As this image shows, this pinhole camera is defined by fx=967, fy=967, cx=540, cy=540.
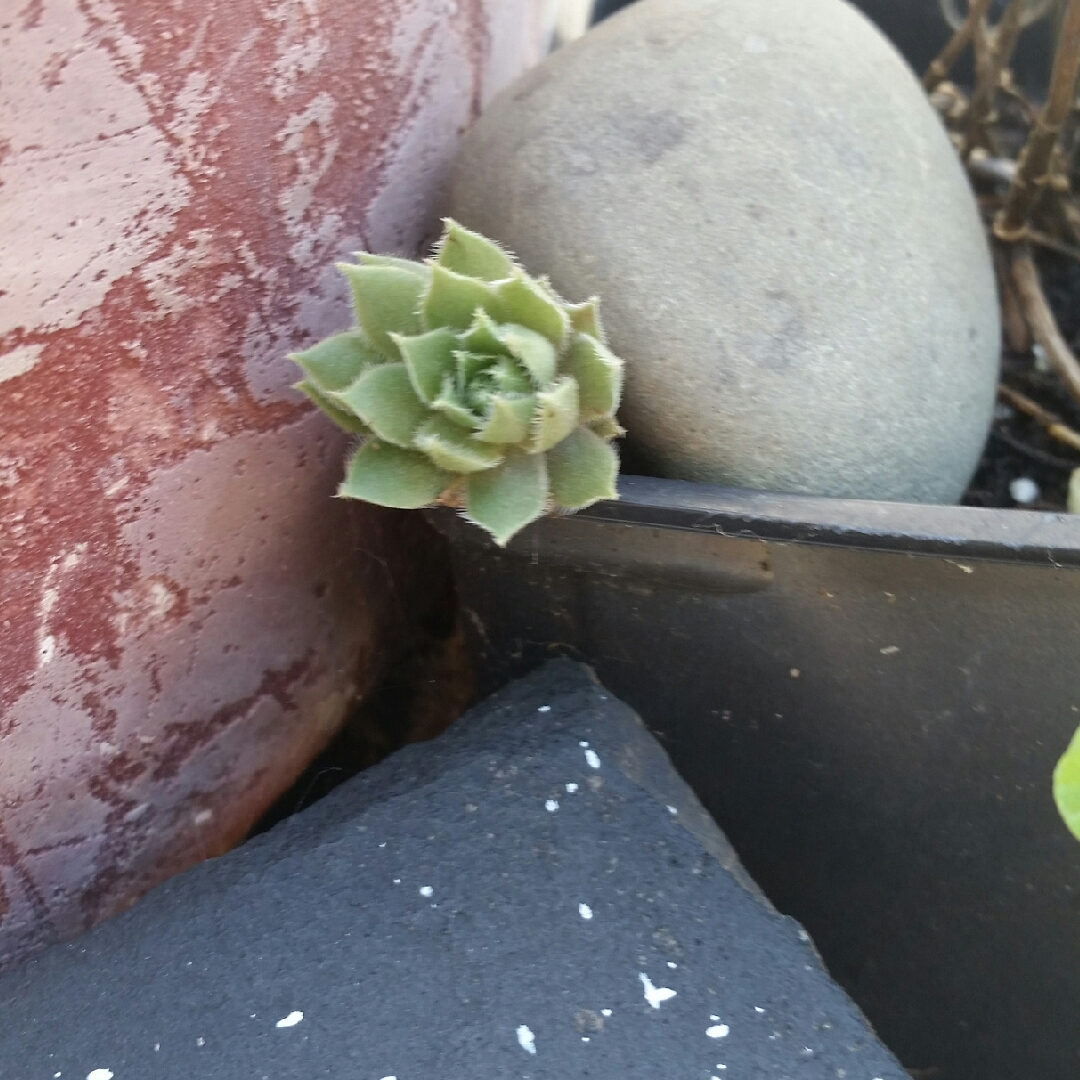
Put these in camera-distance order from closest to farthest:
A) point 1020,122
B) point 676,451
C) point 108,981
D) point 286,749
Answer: point 108,981, point 676,451, point 286,749, point 1020,122

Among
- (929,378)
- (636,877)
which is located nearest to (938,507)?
(929,378)

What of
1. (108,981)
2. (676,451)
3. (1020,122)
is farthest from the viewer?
(1020,122)

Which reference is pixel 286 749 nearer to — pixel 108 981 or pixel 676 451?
pixel 108 981

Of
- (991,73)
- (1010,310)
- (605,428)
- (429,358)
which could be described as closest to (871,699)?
(605,428)

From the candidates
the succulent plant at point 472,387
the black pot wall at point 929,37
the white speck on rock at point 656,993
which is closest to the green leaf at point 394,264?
the succulent plant at point 472,387

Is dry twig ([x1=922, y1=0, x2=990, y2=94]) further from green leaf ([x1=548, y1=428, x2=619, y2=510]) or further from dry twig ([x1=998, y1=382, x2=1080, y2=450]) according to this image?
green leaf ([x1=548, y1=428, x2=619, y2=510])

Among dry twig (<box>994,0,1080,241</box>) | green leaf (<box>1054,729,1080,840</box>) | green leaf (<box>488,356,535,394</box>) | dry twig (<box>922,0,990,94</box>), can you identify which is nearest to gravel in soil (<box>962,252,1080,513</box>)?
dry twig (<box>994,0,1080,241</box>)

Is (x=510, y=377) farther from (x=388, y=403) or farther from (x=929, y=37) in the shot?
(x=929, y=37)
